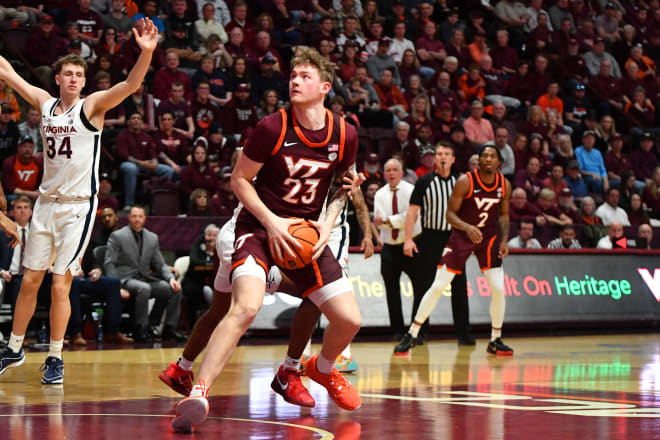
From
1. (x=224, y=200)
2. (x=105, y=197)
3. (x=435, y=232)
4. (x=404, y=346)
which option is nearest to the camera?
(x=404, y=346)

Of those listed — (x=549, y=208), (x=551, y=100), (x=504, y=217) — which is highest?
(x=551, y=100)

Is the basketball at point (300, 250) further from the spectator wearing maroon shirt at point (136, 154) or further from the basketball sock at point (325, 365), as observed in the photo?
the spectator wearing maroon shirt at point (136, 154)

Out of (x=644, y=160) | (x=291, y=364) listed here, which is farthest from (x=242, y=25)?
(x=291, y=364)

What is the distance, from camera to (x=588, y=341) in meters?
13.0

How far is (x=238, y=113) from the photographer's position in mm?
16234

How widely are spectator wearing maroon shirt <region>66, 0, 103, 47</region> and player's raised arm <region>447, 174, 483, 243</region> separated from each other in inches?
295

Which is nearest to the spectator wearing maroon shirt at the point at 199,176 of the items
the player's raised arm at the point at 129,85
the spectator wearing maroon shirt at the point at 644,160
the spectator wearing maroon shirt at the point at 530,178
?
the spectator wearing maroon shirt at the point at 530,178

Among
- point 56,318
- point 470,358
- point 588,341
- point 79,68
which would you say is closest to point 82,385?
point 56,318

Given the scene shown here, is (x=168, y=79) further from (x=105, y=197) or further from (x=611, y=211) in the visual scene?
(x=611, y=211)

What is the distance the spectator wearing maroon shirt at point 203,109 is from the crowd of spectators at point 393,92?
0.11ft

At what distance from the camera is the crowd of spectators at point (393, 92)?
14.6 metres

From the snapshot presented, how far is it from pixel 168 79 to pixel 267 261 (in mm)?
11077

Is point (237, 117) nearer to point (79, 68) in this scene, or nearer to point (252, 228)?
point (79, 68)

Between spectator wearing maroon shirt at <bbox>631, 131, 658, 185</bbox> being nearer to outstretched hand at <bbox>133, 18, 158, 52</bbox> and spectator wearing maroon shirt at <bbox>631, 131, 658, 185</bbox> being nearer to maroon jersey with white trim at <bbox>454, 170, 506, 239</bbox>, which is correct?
maroon jersey with white trim at <bbox>454, 170, 506, 239</bbox>
